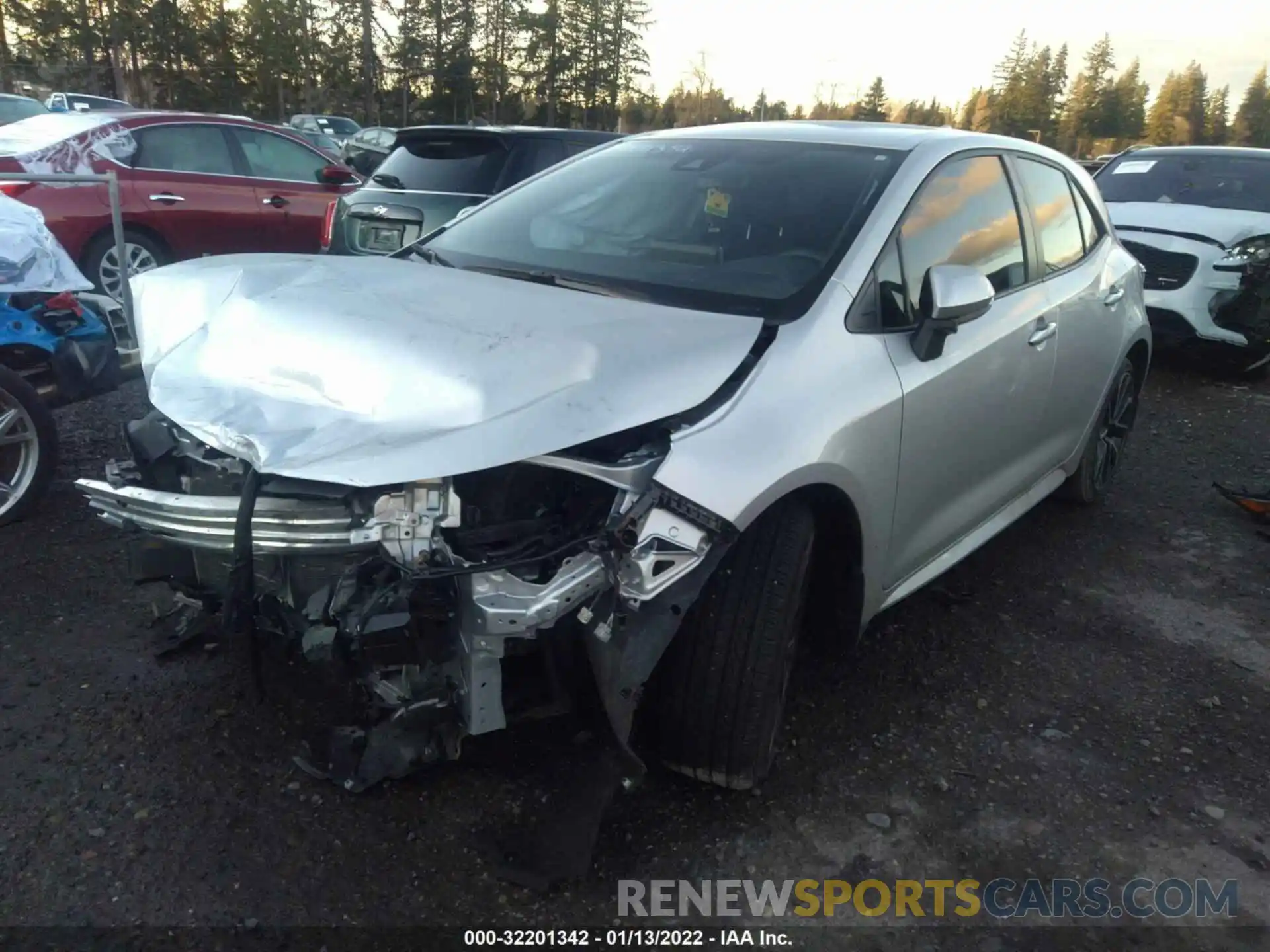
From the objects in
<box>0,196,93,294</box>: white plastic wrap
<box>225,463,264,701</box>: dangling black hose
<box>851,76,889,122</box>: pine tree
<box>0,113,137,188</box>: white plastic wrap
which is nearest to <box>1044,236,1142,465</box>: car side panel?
<box>225,463,264,701</box>: dangling black hose

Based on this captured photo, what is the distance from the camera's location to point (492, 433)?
2062mm

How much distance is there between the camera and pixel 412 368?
2.24 meters

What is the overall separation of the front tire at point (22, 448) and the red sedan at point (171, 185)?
312 centimetres

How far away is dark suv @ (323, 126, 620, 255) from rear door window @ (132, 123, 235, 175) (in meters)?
2.08

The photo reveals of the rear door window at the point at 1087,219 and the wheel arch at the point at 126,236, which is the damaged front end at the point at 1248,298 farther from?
the wheel arch at the point at 126,236

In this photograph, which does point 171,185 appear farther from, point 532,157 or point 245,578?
point 245,578

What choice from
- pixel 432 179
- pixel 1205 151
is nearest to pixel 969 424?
pixel 432 179

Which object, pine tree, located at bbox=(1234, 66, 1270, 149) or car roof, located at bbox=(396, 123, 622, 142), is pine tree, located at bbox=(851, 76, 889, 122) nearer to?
pine tree, located at bbox=(1234, 66, 1270, 149)

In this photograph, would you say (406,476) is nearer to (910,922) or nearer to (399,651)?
(399,651)

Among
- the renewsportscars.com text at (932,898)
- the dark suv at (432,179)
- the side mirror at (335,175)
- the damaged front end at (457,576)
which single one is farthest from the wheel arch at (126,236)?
the renewsportscars.com text at (932,898)

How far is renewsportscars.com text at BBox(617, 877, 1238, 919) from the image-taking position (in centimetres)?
229

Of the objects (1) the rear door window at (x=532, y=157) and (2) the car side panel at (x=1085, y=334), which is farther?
(1) the rear door window at (x=532, y=157)

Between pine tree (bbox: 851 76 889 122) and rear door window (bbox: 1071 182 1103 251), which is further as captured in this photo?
pine tree (bbox: 851 76 889 122)

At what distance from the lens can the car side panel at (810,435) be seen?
86.0 inches
